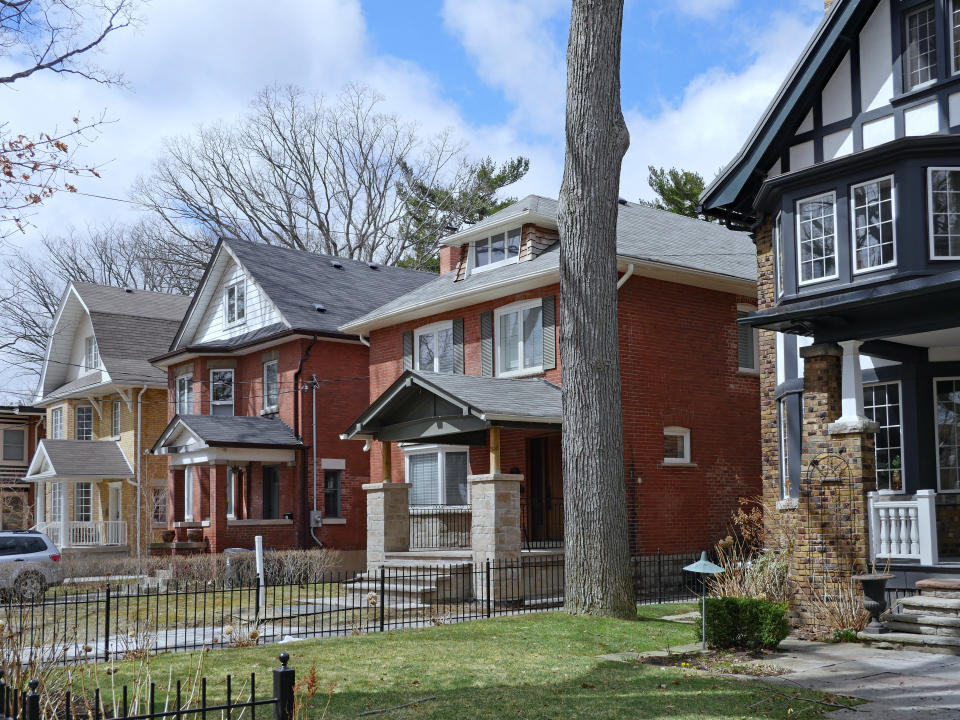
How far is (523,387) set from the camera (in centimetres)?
2156

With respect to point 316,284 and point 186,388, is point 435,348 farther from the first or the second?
point 186,388

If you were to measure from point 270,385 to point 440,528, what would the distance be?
9.87 m

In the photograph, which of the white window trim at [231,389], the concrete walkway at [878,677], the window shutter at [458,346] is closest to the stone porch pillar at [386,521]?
the window shutter at [458,346]

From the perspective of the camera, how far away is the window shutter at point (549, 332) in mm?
21878

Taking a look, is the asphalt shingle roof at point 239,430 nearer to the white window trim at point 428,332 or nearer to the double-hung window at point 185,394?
the double-hung window at point 185,394

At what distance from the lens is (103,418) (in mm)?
38562

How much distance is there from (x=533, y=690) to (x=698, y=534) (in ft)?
45.0

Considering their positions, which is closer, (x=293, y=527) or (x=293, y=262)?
(x=293, y=527)

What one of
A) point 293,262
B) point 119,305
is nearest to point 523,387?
point 293,262

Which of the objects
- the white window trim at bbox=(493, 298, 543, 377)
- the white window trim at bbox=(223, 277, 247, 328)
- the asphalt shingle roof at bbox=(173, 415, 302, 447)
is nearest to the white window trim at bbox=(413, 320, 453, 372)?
the white window trim at bbox=(493, 298, 543, 377)

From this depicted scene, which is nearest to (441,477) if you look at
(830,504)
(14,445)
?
(830,504)

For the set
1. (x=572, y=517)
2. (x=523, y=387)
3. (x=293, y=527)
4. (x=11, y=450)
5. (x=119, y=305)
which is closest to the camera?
(x=572, y=517)

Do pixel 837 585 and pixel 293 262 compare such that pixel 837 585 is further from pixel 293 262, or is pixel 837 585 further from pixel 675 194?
pixel 675 194

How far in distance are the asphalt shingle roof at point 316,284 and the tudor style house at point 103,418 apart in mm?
7547
